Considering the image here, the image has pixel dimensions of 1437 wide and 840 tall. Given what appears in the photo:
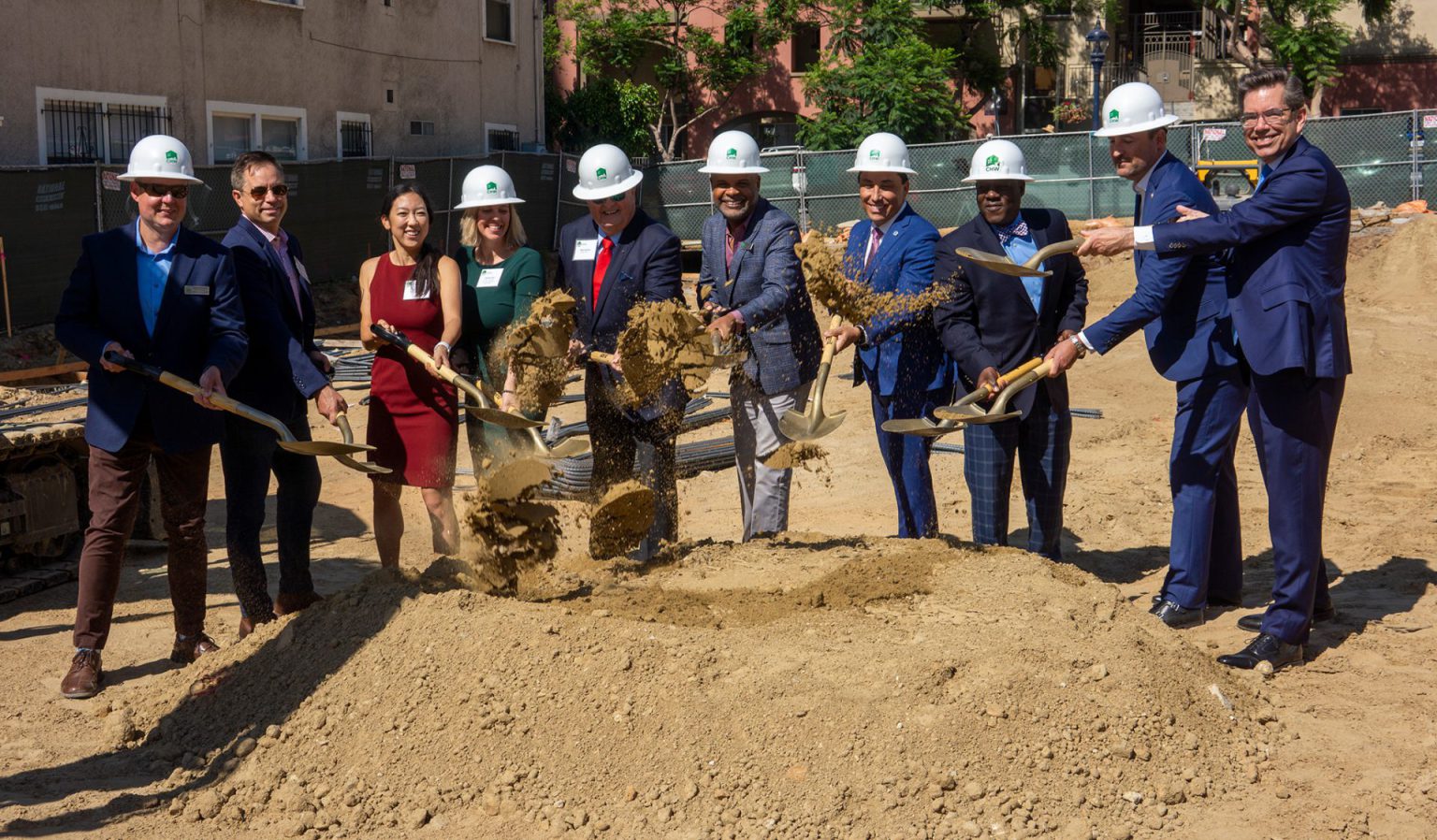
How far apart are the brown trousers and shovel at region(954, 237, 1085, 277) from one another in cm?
319

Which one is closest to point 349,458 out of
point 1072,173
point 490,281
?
point 490,281

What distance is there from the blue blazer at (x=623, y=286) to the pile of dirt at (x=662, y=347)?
0.08 metres

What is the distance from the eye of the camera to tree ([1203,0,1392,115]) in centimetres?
3256

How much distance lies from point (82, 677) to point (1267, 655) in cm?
455

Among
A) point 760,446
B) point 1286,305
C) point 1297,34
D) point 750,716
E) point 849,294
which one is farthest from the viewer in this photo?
point 1297,34

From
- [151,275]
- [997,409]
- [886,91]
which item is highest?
[886,91]

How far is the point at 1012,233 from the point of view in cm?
611

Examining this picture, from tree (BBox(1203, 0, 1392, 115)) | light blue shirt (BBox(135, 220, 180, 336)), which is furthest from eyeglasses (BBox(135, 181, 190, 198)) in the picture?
tree (BBox(1203, 0, 1392, 115))

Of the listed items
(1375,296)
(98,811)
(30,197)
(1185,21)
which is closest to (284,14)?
(30,197)

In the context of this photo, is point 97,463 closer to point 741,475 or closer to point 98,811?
point 98,811

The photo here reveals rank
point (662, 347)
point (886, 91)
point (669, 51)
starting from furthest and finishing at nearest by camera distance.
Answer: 1. point (669, 51)
2. point (886, 91)
3. point (662, 347)

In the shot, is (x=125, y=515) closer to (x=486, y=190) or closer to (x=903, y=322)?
(x=486, y=190)

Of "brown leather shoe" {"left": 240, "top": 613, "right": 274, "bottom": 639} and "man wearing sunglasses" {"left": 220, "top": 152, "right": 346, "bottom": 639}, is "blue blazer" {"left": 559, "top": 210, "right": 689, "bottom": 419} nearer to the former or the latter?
"man wearing sunglasses" {"left": 220, "top": 152, "right": 346, "bottom": 639}

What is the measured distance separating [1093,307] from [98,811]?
15907 mm
